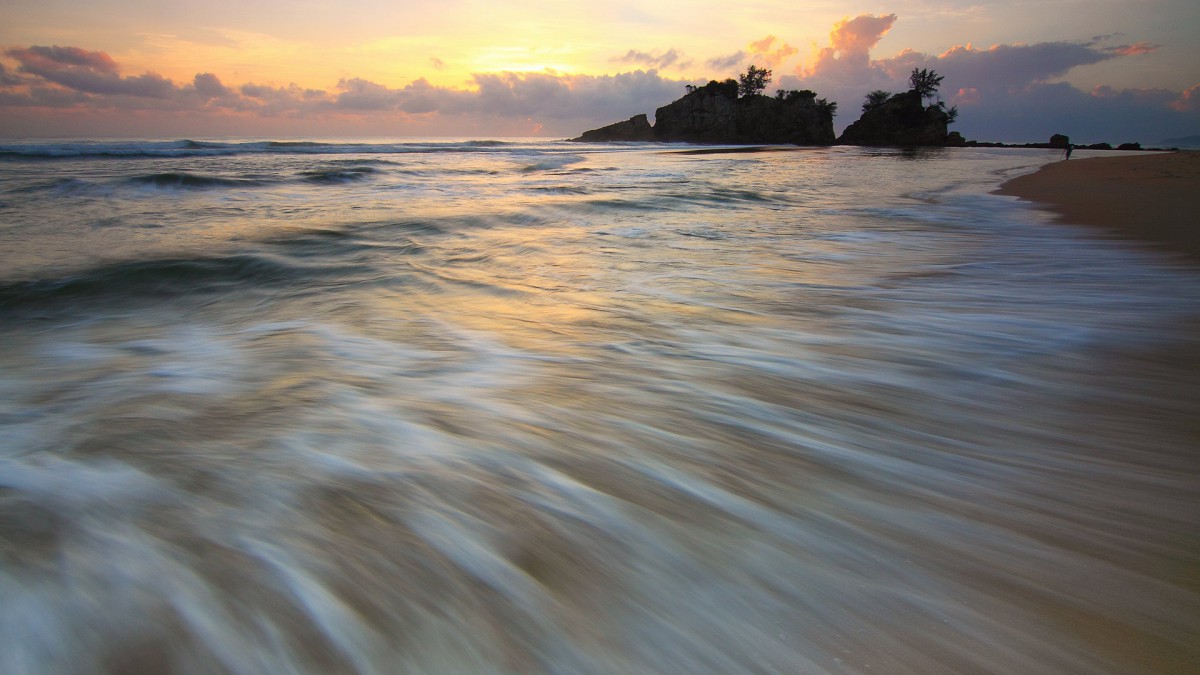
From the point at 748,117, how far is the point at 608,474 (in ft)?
293

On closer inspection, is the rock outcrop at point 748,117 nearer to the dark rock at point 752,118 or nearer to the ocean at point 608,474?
the dark rock at point 752,118

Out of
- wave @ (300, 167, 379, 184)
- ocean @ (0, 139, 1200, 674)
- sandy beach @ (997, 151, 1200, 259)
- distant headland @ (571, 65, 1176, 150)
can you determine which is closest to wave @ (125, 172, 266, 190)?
wave @ (300, 167, 379, 184)

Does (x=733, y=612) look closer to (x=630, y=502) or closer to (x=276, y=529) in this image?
(x=630, y=502)

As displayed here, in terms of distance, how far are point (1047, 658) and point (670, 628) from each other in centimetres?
63

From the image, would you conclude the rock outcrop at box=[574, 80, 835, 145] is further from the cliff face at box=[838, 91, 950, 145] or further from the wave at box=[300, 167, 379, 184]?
the wave at box=[300, 167, 379, 184]

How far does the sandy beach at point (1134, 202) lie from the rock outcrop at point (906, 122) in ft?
235

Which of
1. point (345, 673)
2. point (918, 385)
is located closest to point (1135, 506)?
point (918, 385)

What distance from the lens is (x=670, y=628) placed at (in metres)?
1.05

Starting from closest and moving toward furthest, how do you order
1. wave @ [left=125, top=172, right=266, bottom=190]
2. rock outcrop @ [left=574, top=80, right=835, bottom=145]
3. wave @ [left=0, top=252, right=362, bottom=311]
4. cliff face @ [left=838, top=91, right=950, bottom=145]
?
1. wave @ [left=0, top=252, right=362, bottom=311]
2. wave @ [left=125, top=172, right=266, bottom=190]
3. cliff face @ [left=838, top=91, right=950, bottom=145]
4. rock outcrop @ [left=574, top=80, right=835, bottom=145]

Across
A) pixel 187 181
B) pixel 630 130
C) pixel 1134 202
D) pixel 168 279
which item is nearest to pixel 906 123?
pixel 630 130

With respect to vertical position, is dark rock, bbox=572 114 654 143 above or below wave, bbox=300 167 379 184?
above

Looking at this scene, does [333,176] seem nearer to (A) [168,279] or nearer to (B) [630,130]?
(A) [168,279]

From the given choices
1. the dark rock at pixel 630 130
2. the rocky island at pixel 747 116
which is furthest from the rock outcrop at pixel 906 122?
the dark rock at pixel 630 130

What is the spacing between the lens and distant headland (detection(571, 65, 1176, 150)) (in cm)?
7356
